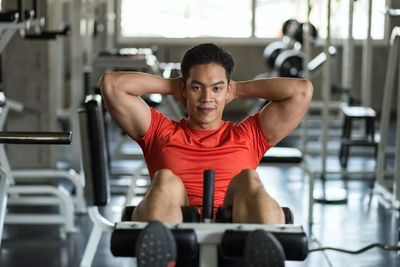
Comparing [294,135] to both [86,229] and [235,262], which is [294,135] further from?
[235,262]

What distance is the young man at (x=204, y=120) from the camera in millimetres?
1908

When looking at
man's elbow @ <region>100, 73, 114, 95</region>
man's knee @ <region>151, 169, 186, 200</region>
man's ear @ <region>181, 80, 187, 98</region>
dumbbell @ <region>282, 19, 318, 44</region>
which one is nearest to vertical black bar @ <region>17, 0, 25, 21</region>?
man's elbow @ <region>100, 73, 114, 95</region>

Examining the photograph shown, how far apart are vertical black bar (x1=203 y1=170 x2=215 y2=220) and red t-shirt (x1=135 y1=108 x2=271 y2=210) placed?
0.23 metres

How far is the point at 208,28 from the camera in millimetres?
7879

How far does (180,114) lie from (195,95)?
8.30 ft

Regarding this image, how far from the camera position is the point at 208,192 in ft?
5.49

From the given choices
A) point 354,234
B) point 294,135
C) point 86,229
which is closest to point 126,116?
point 86,229

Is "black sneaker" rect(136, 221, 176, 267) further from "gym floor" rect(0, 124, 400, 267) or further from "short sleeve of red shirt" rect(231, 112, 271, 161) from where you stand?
"gym floor" rect(0, 124, 400, 267)

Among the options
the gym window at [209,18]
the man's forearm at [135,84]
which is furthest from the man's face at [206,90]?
the gym window at [209,18]

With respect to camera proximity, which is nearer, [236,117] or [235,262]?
[235,262]

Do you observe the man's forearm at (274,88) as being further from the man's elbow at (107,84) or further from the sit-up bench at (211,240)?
the sit-up bench at (211,240)

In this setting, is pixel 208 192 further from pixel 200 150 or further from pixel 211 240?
pixel 200 150

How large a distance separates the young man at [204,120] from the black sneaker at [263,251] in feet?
1.35

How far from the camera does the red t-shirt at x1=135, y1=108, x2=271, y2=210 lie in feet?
6.42
